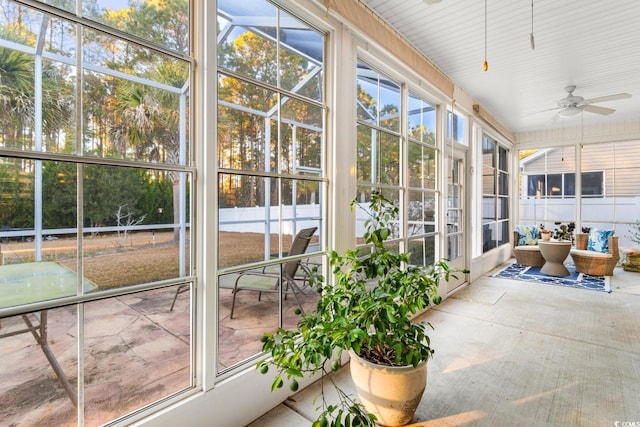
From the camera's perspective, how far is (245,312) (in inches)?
71.7

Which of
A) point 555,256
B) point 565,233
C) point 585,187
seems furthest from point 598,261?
point 585,187

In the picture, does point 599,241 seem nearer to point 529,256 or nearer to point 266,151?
point 529,256

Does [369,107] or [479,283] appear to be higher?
[369,107]

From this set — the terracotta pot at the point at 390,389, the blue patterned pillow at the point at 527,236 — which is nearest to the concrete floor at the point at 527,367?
the terracotta pot at the point at 390,389

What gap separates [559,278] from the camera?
4.66 m

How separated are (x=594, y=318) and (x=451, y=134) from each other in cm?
249

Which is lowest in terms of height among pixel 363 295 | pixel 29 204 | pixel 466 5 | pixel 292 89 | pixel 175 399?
pixel 175 399

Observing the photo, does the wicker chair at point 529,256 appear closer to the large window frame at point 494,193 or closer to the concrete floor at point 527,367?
the large window frame at point 494,193

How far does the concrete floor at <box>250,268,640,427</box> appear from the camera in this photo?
167 centimetres

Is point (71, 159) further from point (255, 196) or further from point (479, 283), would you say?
point (479, 283)

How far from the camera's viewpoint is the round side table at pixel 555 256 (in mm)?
4761

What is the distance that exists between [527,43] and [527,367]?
2.92 m

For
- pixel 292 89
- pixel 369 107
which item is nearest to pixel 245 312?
pixel 292 89

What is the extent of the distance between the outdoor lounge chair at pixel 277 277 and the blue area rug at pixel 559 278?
4.09 meters
